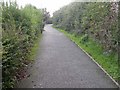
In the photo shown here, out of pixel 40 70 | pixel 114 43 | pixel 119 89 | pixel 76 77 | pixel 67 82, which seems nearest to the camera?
pixel 119 89

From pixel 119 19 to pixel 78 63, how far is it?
2.57m

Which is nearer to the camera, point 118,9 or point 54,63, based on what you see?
point 118,9

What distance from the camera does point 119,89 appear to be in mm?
7012

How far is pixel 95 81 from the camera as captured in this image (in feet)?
25.7

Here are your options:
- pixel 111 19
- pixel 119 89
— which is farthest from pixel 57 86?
pixel 111 19

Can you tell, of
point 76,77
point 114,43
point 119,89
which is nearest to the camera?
point 119,89

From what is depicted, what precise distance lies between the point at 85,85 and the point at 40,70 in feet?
8.01

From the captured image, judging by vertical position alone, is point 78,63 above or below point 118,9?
below

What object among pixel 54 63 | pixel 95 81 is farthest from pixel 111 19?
pixel 95 81

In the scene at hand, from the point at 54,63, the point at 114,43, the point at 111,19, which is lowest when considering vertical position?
the point at 54,63

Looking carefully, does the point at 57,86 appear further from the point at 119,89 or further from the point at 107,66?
the point at 107,66

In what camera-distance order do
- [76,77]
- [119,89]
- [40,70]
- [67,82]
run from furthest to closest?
1. [40,70]
2. [76,77]
3. [67,82]
4. [119,89]

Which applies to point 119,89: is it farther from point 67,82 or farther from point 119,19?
point 119,19

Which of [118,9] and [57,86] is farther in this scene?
[118,9]
